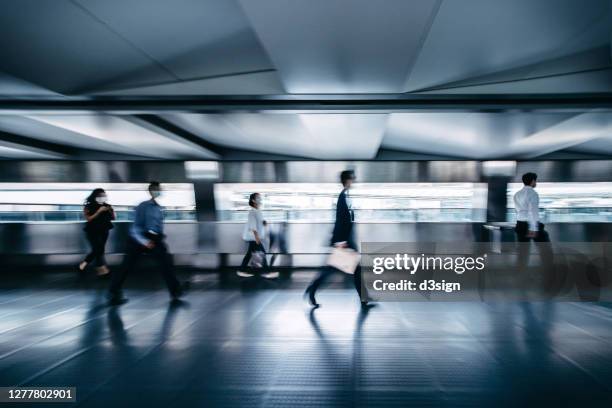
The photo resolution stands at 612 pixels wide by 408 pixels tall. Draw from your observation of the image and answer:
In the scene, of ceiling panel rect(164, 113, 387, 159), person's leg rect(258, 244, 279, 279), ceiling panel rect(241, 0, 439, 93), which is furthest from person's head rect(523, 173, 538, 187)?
person's leg rect(258, 244, 279, 279)

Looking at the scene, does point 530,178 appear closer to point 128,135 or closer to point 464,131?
point 464,131

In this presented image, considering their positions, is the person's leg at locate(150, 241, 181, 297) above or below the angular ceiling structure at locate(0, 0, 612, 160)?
below

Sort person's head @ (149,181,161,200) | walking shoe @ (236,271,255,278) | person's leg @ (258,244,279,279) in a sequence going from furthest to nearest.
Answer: walking shoe @ (236,271,255,278) < person's leg @ (258,244,279,279) < person's head @ (149,181,161,200)

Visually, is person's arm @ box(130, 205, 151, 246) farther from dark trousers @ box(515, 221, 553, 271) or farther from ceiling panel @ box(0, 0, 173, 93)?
dark trousers @ box(515, 221, 553, 271)

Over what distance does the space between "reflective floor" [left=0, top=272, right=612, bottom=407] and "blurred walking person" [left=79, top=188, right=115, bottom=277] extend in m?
1.51

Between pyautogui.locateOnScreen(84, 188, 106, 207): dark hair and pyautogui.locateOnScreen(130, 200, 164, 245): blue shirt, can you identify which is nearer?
pyautogui.locateOnScreen(130, 200, 164, 245): blue shirt

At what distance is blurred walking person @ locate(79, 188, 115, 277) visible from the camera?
6.21 m

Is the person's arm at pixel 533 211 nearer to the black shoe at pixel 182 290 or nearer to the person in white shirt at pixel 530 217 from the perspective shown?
the person in white shirt at pixel 530 217

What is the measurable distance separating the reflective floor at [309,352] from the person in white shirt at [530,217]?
3.42 ft

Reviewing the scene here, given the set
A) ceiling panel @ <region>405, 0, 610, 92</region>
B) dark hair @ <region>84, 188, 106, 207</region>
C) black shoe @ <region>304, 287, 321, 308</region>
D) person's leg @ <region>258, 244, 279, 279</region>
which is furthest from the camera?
person's leg @ <region>258, 244, 279, 279</region>

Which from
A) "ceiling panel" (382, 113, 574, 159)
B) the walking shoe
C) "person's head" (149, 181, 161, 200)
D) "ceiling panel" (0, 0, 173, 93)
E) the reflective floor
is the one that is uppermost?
"ceiling panel" (0, 0, 173, 93)

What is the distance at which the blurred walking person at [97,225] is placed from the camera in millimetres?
6207

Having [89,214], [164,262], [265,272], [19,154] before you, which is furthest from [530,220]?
[19,154]

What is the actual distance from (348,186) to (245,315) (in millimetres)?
2415
